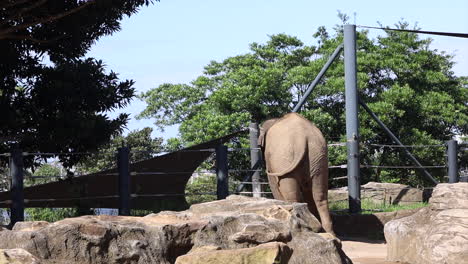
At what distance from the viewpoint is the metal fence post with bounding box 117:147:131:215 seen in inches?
413

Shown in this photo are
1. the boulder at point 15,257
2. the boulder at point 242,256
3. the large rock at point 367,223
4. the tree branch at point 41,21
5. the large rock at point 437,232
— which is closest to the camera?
the boulder at point 15,257

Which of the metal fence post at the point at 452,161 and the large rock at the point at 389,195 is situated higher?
the metal fence post at the point at 452,161

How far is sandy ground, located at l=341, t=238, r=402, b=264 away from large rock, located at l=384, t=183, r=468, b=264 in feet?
0.74

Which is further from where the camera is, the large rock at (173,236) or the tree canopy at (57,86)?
the tree canopy at (57,86)

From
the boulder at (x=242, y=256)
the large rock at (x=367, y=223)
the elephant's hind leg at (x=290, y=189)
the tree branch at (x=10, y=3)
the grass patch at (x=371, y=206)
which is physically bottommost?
the large rock at (x=367, y=223)

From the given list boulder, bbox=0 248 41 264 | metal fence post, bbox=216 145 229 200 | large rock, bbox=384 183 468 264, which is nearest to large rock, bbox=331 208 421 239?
metal fence post, bbox=216 145 229 200

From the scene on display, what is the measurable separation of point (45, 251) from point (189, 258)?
0.83m

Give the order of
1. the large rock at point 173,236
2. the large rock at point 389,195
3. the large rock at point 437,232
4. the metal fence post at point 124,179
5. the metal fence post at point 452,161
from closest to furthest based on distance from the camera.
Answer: the large rock at point 173,236, the large rock at point 437,232, the metal fence post at point 124,179, the metal fence post at point 452,161, the large rock at point 389,195

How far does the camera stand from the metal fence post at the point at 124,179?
1050 cm

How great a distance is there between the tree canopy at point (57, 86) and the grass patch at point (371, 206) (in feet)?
11.1

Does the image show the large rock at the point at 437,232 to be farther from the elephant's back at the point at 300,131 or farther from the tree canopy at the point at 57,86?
the tree canopy at the point at 57,86

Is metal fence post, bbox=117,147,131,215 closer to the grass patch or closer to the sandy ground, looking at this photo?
the sandy ground

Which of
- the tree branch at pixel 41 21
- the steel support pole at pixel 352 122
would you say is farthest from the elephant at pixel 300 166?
the tree branch at pixel 41 21

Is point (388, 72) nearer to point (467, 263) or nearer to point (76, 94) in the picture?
point (76, 94)
